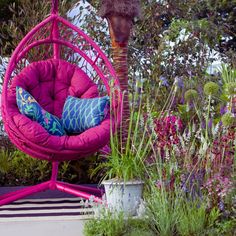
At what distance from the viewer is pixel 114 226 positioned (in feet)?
9.75

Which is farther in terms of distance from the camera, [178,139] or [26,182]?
[26,182]

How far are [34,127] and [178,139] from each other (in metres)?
0.98

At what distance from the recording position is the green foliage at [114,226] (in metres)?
2.95

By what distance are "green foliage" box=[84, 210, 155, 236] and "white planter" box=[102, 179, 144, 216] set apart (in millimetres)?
176

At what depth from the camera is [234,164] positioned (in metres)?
3.15

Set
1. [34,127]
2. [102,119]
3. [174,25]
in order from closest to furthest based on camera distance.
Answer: [34,127]
[102,119]
[174,25]

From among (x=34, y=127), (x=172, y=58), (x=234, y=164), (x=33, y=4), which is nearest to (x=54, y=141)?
(x=34, y=127)

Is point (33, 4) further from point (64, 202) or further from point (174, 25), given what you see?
point (64, 202)

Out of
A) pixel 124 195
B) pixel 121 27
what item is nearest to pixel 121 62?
pixel 121 27

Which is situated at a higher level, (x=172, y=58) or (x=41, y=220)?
(x=172, y=58)

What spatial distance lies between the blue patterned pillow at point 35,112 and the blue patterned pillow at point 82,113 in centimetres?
14

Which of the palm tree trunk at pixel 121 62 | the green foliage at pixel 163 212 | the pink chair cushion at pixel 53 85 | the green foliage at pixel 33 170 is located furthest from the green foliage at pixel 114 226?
the green foliage at pixel 33 170

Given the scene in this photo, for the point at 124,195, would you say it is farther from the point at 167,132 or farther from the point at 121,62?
the point at 121,62

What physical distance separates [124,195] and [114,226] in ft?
1.11
